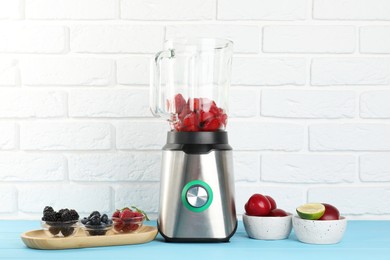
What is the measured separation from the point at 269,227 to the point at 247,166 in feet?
1.15

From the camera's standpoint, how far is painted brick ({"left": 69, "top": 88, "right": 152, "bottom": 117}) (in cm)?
159

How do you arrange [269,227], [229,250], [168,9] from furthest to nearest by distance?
[168,9], [269,227], [229,250]

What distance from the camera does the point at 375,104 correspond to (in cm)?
161

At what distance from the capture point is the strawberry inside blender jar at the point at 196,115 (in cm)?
128

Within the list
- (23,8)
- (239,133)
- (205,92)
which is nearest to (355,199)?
(239,133)

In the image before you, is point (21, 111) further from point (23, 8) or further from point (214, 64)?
point (214, 64)

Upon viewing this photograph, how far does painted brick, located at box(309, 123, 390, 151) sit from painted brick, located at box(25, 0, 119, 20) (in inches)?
24.5

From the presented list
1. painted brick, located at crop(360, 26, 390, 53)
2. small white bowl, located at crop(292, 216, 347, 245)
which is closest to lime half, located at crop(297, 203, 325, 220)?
small white bowl, located at crop(292, 216, 347, 245)

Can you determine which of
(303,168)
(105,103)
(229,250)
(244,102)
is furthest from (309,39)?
(229,250)

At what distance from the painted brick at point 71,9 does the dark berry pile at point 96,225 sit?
60 centimetres

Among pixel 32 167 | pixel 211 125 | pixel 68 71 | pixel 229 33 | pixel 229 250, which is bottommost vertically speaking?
pixel 229 250

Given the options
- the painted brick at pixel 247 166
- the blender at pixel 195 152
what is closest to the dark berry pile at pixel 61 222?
the blender at pixel 195 152

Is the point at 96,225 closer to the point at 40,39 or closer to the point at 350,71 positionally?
the point at 40,39

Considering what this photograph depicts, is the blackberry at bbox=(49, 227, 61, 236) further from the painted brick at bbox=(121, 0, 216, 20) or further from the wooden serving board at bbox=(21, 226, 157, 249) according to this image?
the painted brick at bbox=(121, 0, 216, 20)
